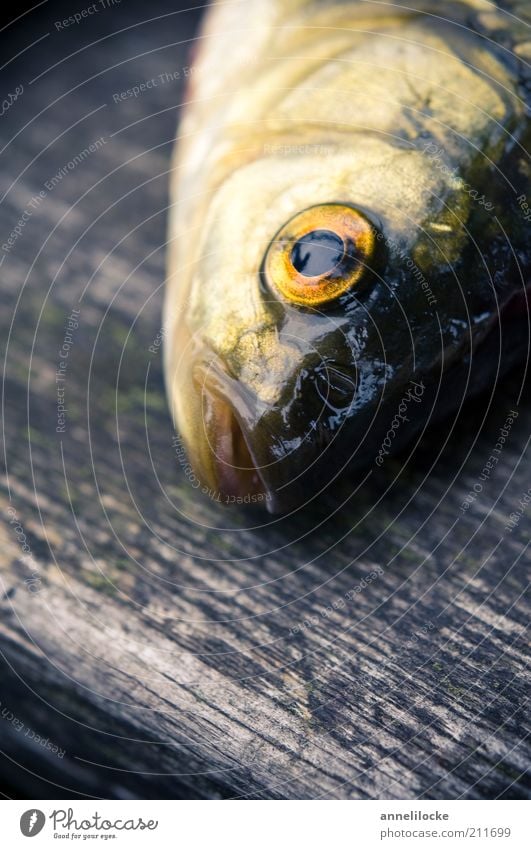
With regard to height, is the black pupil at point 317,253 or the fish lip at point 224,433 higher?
the black pupil at point 317,253

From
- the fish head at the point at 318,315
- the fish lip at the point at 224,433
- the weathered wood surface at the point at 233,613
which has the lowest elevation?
the weathered wood surface at the point at 233,613

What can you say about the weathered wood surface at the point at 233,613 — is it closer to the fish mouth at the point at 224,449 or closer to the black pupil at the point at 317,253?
the fish mouth at the point at 224,449

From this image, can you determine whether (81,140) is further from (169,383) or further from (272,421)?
(272,421)

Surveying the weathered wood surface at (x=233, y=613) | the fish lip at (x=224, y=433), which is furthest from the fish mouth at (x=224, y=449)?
the weathered wood surface at (x=233, y=613)

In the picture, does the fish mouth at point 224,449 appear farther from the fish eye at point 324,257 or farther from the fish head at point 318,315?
the fish eye at point 324,257

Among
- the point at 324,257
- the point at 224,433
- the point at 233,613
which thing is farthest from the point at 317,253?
the point at 233,613

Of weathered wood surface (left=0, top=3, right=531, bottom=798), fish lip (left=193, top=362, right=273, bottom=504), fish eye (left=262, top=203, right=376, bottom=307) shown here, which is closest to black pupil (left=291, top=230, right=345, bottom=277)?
fish eye (left=262, top=203, right=376, bottom=307)

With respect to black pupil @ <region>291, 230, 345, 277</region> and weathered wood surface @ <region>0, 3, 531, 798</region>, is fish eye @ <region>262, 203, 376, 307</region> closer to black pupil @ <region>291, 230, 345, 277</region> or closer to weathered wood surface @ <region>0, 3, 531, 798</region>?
black pupil @ <region>291, 230, 345, 277</region>
